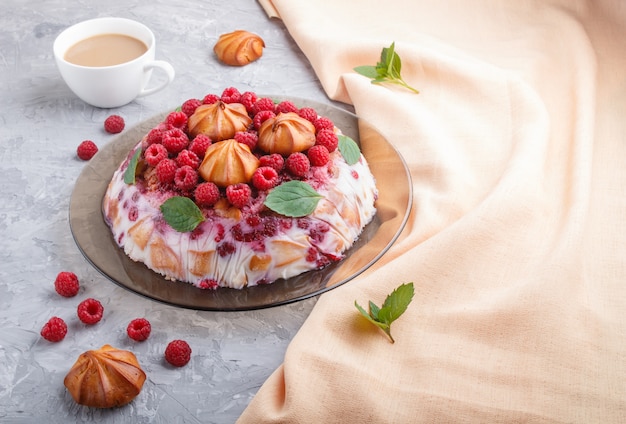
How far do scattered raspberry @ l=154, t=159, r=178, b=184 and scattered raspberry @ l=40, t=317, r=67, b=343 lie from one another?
1.22ft

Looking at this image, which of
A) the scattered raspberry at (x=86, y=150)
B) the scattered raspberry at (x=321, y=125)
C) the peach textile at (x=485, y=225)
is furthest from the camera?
the scattered raspberry at (x=86, y=150)

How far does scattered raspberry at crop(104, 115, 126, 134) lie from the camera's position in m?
2.19

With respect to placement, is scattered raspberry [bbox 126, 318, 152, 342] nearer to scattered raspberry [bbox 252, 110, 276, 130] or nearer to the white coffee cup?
scattered raspberry [bbox 252, 110, 276, 130]

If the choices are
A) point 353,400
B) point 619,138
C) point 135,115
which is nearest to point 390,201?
point 353,400

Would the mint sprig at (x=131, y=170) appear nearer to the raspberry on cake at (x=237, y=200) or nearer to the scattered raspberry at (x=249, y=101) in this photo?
the raspberry on cake at (x=237, y=200)

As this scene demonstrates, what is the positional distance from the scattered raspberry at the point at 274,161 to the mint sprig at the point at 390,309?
1.11 feet

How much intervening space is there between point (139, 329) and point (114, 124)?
792 mm

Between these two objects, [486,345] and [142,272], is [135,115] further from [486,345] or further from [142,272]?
[486,345]

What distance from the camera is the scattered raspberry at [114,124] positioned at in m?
2.19

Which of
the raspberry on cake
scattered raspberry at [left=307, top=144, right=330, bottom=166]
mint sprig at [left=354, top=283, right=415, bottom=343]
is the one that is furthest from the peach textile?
scattered raspberry at [left=307, top=144, right=330, bottom=166]

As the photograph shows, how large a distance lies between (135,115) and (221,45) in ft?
1.27

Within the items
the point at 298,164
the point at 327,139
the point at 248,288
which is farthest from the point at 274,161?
the point at 248,288

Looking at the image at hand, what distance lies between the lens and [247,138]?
1702 mm

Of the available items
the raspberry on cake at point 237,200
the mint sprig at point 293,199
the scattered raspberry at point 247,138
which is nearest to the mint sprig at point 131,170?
the raspberry on cake at point 237,200
